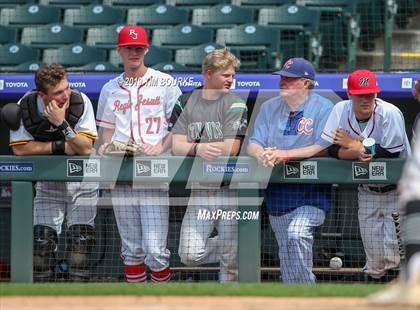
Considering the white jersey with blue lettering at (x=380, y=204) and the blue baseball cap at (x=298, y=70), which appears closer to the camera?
the white jersey with blue lettering at (x=380, y=204)

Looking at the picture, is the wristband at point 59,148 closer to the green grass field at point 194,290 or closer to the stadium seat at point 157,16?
the green grass field at point 194,290

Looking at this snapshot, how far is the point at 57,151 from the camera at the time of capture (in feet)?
23.5

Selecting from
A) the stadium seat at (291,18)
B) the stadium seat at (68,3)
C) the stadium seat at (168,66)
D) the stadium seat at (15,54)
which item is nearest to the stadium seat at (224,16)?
the stadium seat at (291,18)

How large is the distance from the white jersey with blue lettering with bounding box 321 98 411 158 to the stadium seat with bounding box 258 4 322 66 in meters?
3.70

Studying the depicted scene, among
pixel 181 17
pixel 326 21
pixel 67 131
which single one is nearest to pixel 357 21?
pixel 326 21

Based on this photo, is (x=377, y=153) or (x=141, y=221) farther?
(x=141, y=221)

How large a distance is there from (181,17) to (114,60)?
39.9 inches

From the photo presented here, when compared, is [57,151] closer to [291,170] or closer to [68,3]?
[291,170]

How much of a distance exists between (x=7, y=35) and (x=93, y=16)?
1.01 metres

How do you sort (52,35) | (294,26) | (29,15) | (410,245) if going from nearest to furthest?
1. (410,245)
2. (294,26)
3. (52,35)
4. (29,15)

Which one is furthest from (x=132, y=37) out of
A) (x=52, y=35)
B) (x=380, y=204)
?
(x=52, y=35)

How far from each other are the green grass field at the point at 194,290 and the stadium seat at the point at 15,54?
5.38m

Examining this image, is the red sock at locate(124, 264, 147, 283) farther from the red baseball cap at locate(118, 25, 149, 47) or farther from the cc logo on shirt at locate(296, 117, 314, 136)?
the red baseball cap at locate(118, 25, 149, 47)

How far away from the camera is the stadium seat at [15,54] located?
443 inches
